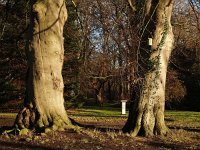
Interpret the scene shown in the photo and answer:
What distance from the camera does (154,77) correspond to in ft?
38.8

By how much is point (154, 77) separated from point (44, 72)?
3.12 metres

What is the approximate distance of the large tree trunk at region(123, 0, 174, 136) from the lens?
38.9 feet

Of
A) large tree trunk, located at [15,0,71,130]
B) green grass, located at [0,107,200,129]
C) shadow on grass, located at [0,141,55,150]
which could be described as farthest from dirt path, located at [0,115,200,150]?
green grass, located at [0,107,200,129]

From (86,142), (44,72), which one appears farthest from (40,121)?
(86,142)

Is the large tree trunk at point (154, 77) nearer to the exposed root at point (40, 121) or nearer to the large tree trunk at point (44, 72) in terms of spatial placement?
the exposed root at point (40, 121)

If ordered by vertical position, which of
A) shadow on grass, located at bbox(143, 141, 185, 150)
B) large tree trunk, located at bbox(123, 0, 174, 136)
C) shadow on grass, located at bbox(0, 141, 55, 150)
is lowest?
shadow on grass, located at bbox(143, 141, 185, 150)

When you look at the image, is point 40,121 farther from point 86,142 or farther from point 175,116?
point 175,116

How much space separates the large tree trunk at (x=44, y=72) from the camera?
11.6 meters

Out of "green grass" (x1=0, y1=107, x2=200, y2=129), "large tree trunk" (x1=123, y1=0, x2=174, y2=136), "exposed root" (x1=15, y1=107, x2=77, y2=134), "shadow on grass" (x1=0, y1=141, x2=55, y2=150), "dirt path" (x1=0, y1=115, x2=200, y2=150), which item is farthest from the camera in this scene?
"green grass" (x1=0, y1=107, x2=200, y2=129)

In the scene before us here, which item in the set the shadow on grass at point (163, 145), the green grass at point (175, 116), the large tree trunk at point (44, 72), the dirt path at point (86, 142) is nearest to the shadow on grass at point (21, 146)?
the dirt path at point (86, 142)

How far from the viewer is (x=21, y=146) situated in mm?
9414

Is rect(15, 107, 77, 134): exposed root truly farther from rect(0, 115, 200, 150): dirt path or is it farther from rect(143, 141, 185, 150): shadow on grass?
rect(143, 141, 185, 150): shadow on grass

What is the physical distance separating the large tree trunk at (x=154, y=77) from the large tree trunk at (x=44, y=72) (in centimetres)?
206

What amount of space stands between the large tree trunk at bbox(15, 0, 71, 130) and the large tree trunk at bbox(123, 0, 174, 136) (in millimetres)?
2064
